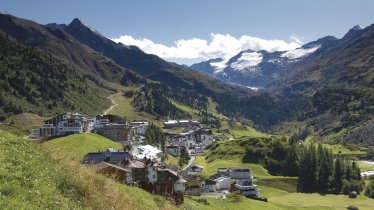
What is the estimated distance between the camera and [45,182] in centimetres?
2109

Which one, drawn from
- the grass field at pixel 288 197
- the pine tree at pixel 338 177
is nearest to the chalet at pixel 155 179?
the grass field at pixel 288 197

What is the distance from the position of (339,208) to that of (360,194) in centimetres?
3446

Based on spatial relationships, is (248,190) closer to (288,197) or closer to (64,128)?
(288,197)

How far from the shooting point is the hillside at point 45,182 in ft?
60.2

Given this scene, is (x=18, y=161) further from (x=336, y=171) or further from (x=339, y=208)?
(x=336, y=171)

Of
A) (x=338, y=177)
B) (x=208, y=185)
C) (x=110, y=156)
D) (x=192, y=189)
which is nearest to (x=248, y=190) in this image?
(x=208, y=185)

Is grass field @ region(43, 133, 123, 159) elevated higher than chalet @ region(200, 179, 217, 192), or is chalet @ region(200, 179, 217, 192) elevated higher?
grass field @ region(43, 133, 123, 159)

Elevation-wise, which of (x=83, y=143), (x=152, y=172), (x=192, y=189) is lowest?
(x=192, y=189)

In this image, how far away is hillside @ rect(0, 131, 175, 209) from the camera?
18.3 m

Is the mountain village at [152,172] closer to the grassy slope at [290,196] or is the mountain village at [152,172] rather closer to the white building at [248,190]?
the white building at [248,190]

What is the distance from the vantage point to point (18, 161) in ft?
72.7

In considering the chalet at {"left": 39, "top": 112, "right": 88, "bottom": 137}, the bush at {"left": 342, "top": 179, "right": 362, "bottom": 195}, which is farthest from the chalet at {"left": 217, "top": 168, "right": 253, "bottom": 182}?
the chalet at {"left": 39, "top": 112, "right": 88, "bottom": 137}

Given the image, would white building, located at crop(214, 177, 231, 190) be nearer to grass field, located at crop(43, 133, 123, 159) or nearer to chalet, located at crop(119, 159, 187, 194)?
grass field, located at crop(43, 133, 123, 159)

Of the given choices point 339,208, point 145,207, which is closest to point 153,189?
point 145,207
